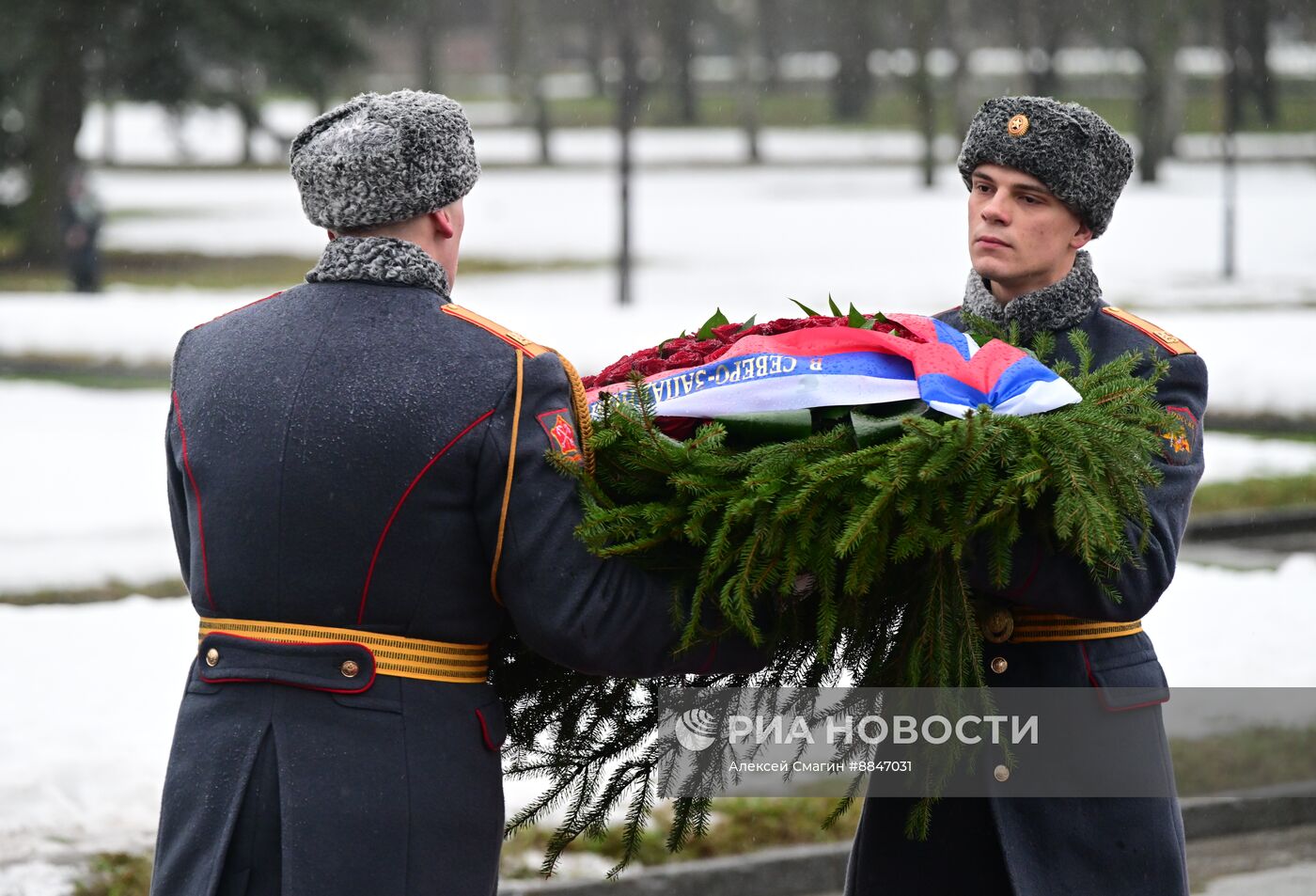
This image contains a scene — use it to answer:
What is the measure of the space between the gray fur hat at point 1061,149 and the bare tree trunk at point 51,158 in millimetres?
24919

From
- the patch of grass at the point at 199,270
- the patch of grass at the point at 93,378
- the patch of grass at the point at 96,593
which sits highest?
the patch of grass at the point at 199,270

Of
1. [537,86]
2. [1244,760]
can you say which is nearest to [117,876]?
[1244,760]

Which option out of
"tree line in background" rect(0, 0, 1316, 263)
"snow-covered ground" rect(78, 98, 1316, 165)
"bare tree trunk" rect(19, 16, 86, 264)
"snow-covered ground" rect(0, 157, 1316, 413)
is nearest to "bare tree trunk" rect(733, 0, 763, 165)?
"tree line in background" rect(0, 0, 1316, 263)

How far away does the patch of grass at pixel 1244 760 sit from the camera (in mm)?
5664

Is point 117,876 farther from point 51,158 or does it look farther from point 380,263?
point 51,158

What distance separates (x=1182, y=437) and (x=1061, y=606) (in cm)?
39

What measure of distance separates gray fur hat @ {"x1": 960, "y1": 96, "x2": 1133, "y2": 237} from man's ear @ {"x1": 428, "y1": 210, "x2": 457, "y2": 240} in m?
1.14

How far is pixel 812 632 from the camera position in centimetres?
275

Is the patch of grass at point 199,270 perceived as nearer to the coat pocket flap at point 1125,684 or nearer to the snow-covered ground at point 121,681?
the snow-covered ground at point 121,681

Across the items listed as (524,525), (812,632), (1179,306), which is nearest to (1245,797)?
(812,632)

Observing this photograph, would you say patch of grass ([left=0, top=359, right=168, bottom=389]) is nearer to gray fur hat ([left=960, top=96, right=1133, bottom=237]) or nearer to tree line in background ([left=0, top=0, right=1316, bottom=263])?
tree line in background ([left=0, top=0, right=1316, bottom=263])

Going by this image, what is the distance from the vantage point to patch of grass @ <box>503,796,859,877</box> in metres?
5.03

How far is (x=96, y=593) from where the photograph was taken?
805 centimetres

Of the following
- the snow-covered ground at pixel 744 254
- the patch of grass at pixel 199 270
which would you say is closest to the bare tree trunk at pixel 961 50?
the snow-covered ground at pixel 744 254
